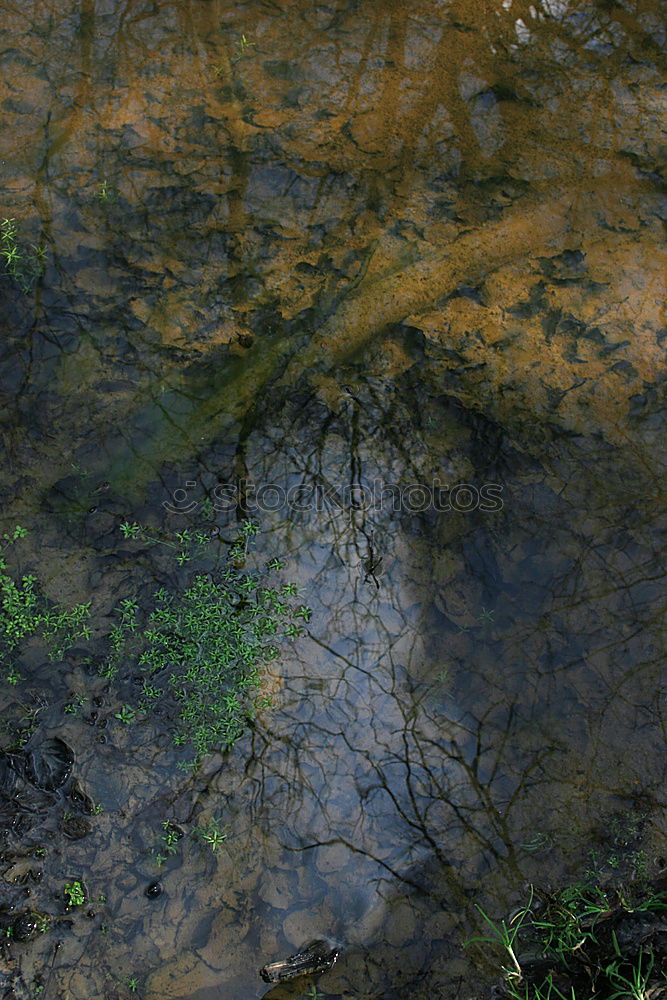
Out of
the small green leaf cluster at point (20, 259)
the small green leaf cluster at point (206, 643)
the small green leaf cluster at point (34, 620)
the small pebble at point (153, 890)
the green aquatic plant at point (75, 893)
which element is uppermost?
the small green leaf cluster at point (20, 259)

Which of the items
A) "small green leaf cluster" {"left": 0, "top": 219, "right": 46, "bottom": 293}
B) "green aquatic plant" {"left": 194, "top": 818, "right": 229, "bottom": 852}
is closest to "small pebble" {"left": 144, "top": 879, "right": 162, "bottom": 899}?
"green aquatic plant" {"left": 194, "top": 818, "right": 229, "bottom": 852}

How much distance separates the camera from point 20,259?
2.91 metres

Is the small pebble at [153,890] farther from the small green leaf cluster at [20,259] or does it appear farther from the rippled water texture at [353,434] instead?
the small green leaf cluster at [20,259]

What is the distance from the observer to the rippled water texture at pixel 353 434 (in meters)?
2.05

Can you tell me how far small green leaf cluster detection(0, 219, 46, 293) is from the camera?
2.88m

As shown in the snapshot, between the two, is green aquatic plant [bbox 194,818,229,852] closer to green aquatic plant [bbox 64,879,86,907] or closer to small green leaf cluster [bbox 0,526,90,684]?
green aquatic plant [bbox 64,879,86,907]

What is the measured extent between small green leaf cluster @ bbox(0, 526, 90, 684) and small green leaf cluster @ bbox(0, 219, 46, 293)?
121cm

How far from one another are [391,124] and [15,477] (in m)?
2.21

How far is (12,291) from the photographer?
286 centimetres

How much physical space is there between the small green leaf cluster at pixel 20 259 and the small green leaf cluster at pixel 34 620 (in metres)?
1.21

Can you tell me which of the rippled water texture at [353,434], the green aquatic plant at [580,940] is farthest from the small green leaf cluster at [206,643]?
the green aquatic plant at [580,940]

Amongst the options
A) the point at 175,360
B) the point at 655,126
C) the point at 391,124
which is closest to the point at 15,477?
the point at 175,360

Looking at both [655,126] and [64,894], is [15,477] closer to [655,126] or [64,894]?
[64,894]

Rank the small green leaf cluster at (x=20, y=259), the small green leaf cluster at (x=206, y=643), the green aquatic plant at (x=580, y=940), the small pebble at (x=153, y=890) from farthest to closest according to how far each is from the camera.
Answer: the small green leaf cluster at (x=20, y=259) → the small green leaf cluster at (x=206, y=643) → the small pebble at (x=153, y=890) → the green aquatic plant at (x=580, y=940)
